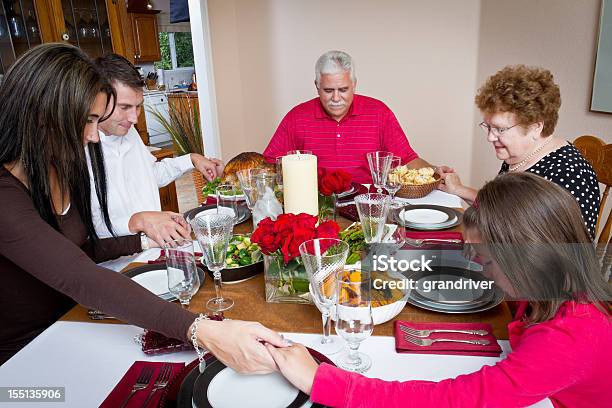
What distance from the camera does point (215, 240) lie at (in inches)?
45.0

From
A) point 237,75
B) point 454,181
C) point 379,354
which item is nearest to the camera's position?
point 379,354

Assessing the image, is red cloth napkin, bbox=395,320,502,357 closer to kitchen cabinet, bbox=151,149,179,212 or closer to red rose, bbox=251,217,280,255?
red rose, bbox=251,217,280,255

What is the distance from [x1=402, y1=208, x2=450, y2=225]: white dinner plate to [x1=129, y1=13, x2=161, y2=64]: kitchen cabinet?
16.2ft

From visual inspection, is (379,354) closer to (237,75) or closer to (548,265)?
(548,265)

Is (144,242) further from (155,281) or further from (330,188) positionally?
(330,188)

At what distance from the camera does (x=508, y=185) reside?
95 centimetres

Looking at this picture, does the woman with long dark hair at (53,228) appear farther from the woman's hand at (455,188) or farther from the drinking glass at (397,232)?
the woman's hand at (455,188)

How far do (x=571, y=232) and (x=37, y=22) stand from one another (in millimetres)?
3899

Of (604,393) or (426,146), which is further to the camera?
(426,146)

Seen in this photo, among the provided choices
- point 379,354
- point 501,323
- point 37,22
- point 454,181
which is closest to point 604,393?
point 501,323

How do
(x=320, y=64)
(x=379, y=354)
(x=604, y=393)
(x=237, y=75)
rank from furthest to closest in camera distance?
(x=237, y=75)
(x=320, y=64)
(x=379, y=354)
(x=604, y=393)

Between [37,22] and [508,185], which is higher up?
[37,22]

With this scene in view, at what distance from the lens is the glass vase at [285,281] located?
3.80 feet

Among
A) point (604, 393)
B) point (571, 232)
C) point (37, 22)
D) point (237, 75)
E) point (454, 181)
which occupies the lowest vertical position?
point (604, 393)
